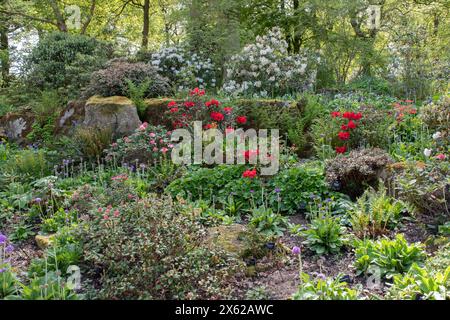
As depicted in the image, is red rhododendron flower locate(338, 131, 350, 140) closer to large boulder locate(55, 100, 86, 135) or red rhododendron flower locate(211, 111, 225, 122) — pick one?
red rhododendron flower locate(211, 111, 225, 122)

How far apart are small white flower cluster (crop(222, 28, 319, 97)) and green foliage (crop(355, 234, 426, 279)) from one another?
5664mm

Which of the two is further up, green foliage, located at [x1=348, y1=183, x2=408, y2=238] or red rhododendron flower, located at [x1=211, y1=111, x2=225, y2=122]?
red rhododendron flower, located at [x1=211, y1=111, x2=225, y2=122]

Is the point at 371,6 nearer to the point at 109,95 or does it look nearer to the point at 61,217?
the point at 109,95

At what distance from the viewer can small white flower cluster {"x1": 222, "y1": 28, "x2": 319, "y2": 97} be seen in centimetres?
915

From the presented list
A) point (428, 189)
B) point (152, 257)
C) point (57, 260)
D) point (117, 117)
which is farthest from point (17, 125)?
point (428, 189)

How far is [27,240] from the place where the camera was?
14.6 feet

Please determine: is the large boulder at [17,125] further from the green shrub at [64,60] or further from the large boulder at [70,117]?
the green shrub at [64,60]

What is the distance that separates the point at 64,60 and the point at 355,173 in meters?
7.94

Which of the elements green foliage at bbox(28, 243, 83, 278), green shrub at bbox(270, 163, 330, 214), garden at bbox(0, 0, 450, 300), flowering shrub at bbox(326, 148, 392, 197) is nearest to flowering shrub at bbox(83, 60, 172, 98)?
garden at bbox(0, 0, 450, 300)

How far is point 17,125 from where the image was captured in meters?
8.84

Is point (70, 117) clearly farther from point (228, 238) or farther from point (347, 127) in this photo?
point (228, 238)

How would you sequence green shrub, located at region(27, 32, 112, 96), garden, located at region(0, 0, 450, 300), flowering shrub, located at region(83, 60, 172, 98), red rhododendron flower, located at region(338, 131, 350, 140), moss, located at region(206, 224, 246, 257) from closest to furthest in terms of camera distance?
garden, located at region(0, 0, 450, 300) → moss, located at region(206, 224, 246, 257) → red rhododendron flower, located at region(338, 131, 350, 140) → flowering shrub, located at region(83, 60, 172, 98) → green shrub, located at region(27, 32, 112, 96)
